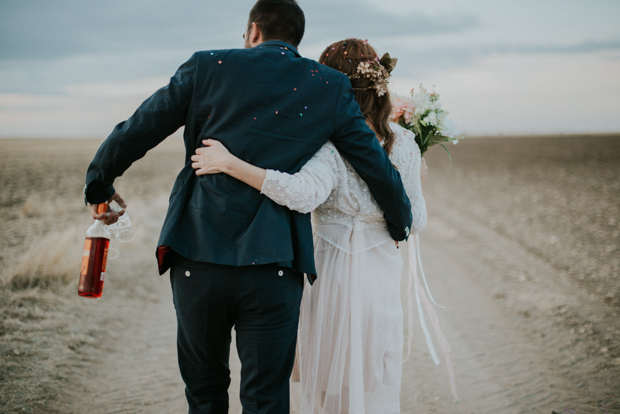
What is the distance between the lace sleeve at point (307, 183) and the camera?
5.33 ft

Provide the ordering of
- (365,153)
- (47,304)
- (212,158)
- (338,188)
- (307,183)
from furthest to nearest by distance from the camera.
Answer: (47,304)
(338,188)
(365,153)
(307,183)
(212,158)

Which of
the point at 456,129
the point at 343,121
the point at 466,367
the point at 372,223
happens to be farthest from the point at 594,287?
the point at 343,121

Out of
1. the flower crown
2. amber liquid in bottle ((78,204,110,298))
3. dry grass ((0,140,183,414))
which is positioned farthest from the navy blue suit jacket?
dry grass ((0,140,183,414))

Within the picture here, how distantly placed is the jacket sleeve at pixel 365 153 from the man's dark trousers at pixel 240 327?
531 millimetres

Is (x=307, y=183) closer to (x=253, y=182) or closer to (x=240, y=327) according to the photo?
(x=253, y=182)

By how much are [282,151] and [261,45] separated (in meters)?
0.45

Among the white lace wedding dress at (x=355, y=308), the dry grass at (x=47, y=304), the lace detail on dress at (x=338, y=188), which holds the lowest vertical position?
the dry grass at (x=47, y=304)

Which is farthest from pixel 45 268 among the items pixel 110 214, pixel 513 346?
pixel 513 346

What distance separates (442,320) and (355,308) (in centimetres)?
272

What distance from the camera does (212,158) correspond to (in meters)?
1.61

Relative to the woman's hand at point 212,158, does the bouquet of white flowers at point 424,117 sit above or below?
above

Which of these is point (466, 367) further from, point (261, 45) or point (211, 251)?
point (261, 45)

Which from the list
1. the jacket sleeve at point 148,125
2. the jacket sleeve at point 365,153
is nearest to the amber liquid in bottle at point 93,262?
the jacket sleeve at point 148,125

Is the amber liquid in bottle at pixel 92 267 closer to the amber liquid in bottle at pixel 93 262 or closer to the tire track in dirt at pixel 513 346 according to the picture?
the amber liquid in bottle at pixel 93 262
